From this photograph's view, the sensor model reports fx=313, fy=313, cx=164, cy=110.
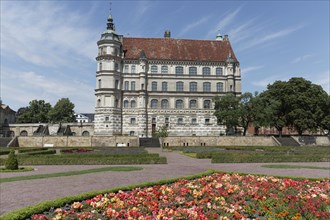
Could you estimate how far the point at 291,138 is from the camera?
6066cm

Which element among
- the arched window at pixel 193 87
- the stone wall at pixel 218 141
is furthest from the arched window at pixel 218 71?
the stone wall at pixel 218 141

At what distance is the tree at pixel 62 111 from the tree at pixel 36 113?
3.66m

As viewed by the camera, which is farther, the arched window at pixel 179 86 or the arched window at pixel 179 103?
the arched window at pixel 179 86

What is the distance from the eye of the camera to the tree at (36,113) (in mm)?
99750

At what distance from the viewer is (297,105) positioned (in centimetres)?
6291

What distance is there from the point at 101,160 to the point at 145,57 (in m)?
45.8

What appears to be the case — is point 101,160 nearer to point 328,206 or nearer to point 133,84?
point 328,206

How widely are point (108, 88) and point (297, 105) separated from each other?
3884 cm

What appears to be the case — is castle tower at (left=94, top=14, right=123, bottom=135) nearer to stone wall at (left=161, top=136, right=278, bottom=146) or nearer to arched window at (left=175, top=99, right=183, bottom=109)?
arched window at (left=175, top=99, right=183, bottom=109)

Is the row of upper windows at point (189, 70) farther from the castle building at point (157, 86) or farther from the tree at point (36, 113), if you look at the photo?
the tree at point (36, 113)

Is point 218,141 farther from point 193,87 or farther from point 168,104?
point 193,87

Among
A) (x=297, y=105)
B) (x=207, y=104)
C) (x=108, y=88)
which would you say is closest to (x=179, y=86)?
(x=207, y=104)

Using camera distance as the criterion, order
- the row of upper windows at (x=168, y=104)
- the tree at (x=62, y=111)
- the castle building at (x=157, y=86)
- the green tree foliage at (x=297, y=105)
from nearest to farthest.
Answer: the green tree foliage at (x=297, y=105)
the castle building at (x=157, y=86)
the row of upper windows at (x=168, y=104)
the tree at (x=62, y=111)

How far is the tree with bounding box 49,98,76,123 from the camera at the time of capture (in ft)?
324
